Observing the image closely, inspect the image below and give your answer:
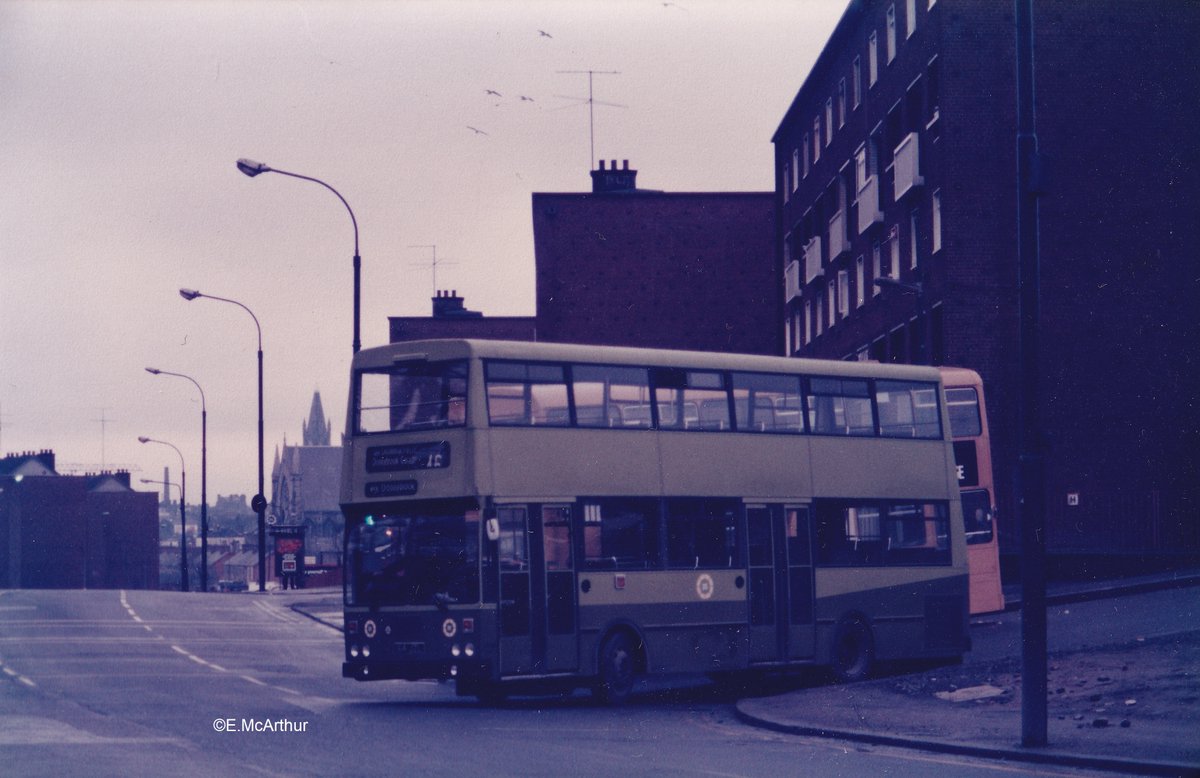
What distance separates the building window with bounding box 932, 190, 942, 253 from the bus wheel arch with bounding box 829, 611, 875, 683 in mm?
18460

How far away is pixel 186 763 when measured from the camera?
12156 millimetres

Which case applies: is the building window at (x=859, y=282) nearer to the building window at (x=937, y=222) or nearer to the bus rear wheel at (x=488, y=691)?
the building window at (x=937, y=222)

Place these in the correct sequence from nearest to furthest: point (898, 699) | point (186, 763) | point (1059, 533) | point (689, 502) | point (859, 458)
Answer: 1. point (186, 763)
2. point (898, 699)
3. point (689, 502)
4. point (859, 458)
5. point (1059, 533)

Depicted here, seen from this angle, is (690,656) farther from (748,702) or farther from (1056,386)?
(1056,386)

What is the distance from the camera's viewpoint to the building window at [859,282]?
48188 millimetres

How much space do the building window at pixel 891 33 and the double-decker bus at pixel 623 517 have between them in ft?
75.1

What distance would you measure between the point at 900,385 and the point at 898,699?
622 cm

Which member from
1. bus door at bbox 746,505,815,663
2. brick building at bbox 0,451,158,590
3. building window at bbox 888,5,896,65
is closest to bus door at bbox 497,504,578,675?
bus door at bbox 746,505,815,663

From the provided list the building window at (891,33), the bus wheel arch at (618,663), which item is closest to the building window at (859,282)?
the building window at (891,33)

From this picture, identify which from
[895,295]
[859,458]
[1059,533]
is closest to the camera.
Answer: [859,458]

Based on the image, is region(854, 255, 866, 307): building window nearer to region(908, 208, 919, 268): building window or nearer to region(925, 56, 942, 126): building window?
region(908, 208, 919, 268): building window

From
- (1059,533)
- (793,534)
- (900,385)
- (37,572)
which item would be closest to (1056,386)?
(1059,533)

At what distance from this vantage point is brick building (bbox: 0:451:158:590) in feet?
379

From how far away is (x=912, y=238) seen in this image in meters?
41.9
